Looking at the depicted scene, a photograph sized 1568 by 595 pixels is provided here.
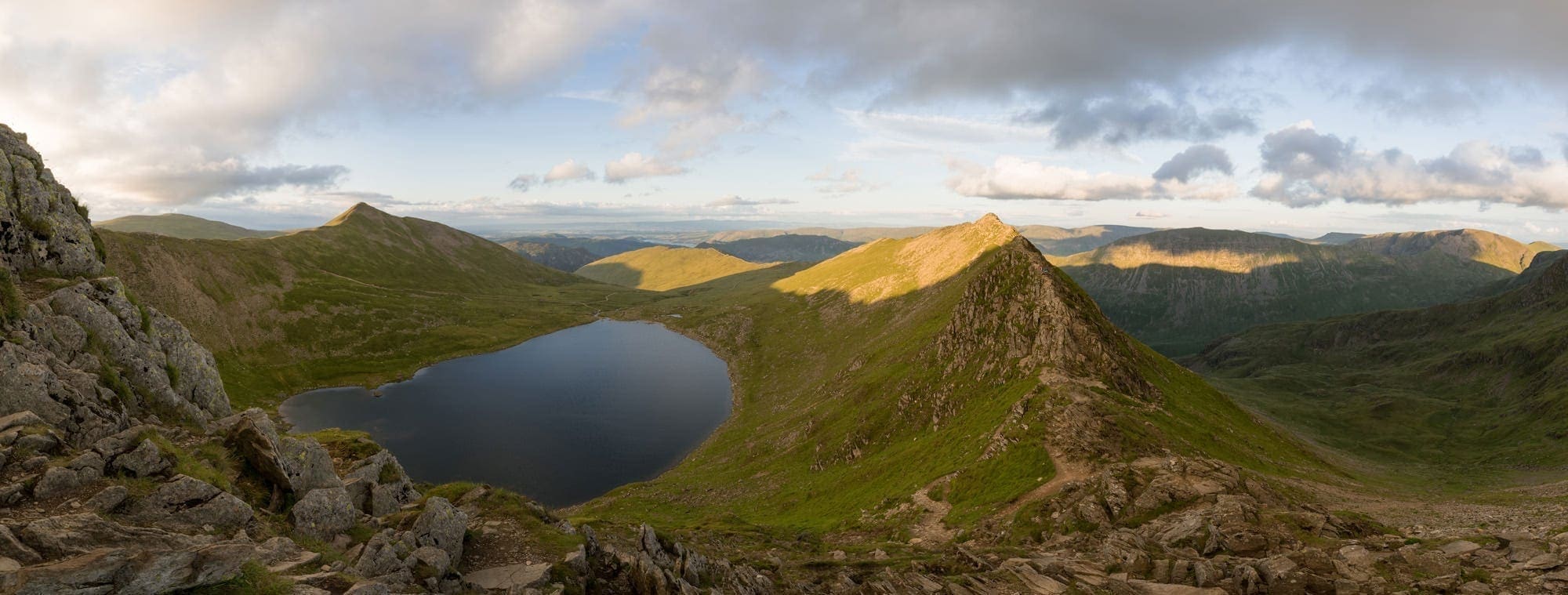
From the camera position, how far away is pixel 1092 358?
77.2 meters

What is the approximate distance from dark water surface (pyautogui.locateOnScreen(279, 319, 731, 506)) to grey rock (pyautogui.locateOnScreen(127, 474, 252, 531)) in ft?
246

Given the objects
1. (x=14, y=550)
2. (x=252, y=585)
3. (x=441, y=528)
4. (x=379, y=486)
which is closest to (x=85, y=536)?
(x=14, y=550)

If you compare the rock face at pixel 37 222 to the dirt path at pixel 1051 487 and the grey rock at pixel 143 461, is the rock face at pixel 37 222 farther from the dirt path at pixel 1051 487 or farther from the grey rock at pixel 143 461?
the dirt path at pixel 1051 487

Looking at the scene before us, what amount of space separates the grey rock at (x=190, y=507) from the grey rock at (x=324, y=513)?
2517mm

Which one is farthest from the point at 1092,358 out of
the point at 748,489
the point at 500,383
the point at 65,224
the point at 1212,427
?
the point at 500,383

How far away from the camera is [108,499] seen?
1973cm

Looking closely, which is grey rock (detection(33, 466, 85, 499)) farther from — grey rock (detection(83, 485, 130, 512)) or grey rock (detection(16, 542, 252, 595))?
grey rock (detection(16, 542, 252, 595))

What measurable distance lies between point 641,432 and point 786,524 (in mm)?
62601

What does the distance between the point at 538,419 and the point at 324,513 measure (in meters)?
114

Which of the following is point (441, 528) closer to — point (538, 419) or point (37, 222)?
point (37, 222)

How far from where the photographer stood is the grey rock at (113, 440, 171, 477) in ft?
70.9

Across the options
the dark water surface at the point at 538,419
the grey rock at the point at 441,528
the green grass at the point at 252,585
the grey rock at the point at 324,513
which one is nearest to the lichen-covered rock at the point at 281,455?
the grey rock at the point at 324,513

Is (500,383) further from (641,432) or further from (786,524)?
(786,524)

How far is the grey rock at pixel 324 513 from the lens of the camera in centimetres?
2500
